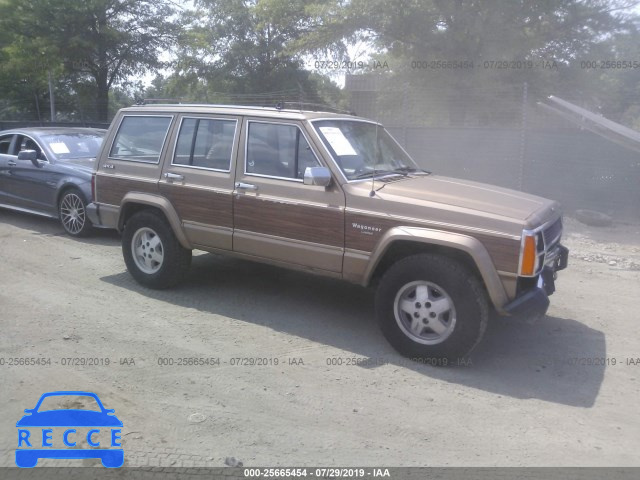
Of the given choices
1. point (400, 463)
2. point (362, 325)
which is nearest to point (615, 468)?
point (400, 463)

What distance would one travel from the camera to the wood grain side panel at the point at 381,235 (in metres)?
4.59

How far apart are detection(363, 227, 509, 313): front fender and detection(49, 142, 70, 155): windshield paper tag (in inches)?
263

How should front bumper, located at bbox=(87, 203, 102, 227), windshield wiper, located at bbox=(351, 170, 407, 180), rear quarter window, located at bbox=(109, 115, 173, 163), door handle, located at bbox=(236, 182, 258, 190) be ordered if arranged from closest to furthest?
1. windshield wiper, located at bbox=(351, 170, 407, 180)
2. door handle, located at bbox=(236, 182, 258, 190)
3. rear quarter window, located at bbox=(109, 115, 173, 163)
4. front bumper, located at bbox=(87, 203, 102, 227)

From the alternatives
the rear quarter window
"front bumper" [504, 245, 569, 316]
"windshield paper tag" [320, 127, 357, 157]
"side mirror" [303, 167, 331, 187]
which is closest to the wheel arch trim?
the rear quarter window

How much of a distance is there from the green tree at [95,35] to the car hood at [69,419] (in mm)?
20391

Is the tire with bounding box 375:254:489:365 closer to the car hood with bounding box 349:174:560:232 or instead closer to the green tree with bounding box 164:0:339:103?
the car hood with bounding box 349:174:560:232

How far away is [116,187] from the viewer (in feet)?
22.2

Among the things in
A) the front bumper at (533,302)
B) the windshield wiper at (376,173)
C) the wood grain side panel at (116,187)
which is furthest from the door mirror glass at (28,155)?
the front bumper at (533,302)

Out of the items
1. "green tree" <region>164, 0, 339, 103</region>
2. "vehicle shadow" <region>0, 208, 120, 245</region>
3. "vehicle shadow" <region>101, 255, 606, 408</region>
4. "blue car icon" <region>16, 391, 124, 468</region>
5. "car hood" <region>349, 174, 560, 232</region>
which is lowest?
"blue car icon" <region>16, 391, 124, 468</region>

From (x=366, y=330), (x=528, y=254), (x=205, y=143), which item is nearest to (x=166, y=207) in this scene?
(x=205, y=143)

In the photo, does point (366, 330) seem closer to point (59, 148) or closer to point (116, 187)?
point (116, 187)

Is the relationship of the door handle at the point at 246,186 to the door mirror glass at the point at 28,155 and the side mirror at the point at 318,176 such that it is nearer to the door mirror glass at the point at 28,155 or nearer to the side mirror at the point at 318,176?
the side mirror at the point at 318,176

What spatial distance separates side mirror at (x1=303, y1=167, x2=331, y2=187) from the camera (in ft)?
17.1

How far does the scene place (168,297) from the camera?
6473mm
